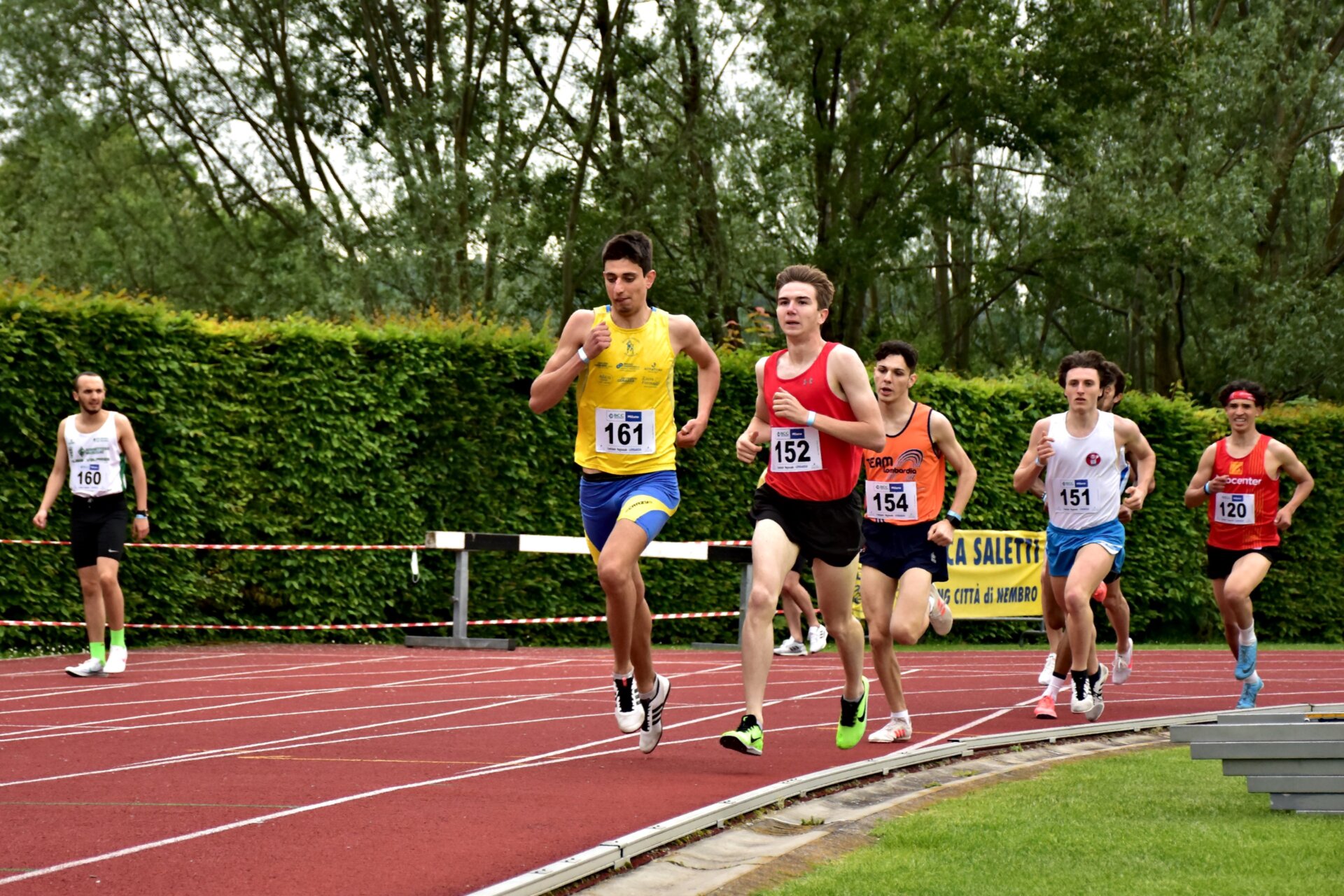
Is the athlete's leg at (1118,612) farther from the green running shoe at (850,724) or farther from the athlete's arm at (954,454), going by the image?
the green running shoe at (850,724)

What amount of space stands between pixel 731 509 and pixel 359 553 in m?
4.50

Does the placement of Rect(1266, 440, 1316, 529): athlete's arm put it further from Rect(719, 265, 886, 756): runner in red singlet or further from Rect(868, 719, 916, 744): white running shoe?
Rect(719, 265, 886, 756): runner in red singlet

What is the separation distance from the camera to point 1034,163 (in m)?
32.7

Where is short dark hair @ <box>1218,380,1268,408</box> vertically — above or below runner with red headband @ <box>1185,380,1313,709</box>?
above

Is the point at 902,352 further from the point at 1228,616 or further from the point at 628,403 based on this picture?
the point at 1228,616

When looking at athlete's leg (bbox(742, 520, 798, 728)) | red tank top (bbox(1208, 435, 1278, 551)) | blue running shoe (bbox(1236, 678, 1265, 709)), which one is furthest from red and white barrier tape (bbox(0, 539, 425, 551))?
athlete's leg (bbox(742, 520, 798, 728))

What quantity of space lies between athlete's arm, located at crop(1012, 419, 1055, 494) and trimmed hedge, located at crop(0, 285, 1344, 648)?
753cm

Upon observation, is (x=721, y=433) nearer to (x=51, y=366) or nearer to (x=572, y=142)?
(x=51, y=366)

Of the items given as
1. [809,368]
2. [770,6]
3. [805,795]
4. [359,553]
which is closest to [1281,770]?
[805,795]

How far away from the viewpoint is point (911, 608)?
865 centimetres

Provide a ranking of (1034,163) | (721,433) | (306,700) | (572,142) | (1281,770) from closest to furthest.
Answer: (1281,770) → (306,700) → (721,433) → (572,142) → (1034,163)

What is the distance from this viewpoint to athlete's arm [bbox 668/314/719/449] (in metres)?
7.63

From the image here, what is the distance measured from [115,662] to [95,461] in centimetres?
159

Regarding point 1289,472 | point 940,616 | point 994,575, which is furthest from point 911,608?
point 994,575
